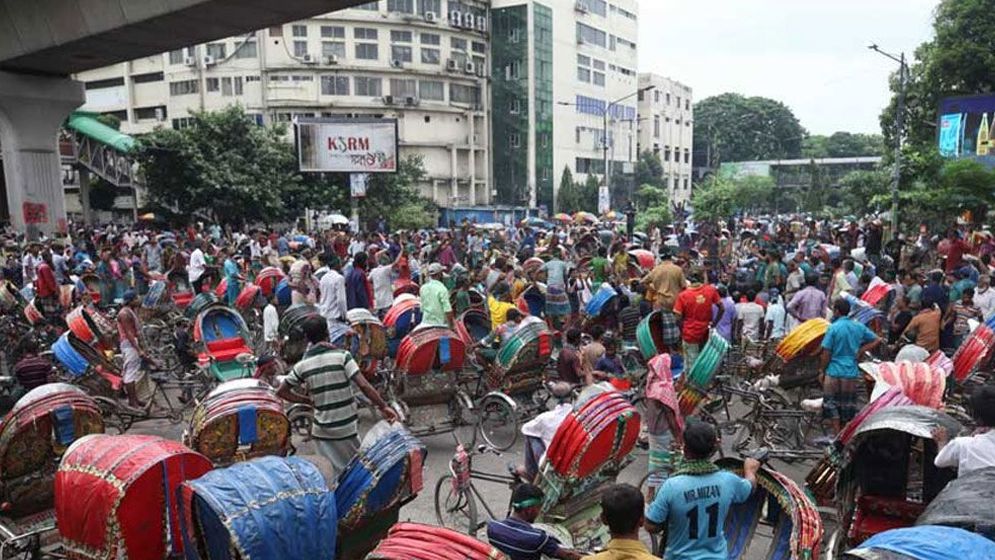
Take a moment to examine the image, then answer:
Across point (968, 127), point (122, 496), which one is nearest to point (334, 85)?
point (968, 127)

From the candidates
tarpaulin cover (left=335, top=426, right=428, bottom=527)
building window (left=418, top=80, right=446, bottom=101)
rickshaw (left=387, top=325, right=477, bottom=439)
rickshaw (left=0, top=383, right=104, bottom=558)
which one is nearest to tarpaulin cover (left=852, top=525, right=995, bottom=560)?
tarpaulin cover (left=335, top=426, right=428, bottom=527)

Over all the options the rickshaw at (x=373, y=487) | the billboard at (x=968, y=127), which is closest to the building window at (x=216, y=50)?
the billboard at (x=968, y=127)

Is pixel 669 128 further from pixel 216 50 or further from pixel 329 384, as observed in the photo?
pixel 329 384

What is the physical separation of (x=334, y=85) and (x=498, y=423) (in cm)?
4284

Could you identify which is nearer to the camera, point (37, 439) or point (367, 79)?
point (37, 439)

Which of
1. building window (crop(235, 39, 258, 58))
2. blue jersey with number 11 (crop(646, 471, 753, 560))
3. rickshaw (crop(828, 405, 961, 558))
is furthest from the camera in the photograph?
building window (crop(235, 39, 258, 58))

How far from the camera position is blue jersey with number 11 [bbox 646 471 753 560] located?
3926 mm

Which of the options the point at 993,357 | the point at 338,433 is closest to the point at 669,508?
the point at 338,433

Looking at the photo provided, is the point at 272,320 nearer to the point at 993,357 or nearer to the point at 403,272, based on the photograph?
the point at 403,272

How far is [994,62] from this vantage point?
1181 inches

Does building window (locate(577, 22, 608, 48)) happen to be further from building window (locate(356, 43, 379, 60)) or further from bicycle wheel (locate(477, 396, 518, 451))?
bicycle wheel (locate(477, 396, 518, 451))

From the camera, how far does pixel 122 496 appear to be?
441cm

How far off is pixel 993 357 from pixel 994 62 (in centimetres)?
2835

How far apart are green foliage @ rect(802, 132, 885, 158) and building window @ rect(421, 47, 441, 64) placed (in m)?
61.2
